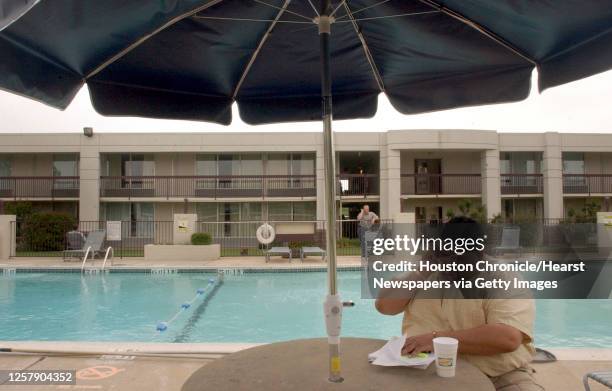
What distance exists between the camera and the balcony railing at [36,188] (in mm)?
21078

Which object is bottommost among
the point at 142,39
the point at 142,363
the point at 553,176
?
the point at 142,363

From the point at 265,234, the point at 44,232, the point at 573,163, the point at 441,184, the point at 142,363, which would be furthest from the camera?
the point at 573,163

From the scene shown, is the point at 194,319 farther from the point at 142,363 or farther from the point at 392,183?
the point at 392,183

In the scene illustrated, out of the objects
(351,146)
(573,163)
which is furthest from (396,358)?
(573,163)

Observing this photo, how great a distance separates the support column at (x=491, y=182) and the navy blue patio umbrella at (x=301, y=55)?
19.3m

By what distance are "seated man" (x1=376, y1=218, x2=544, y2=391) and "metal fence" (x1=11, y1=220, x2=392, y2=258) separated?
1209cm

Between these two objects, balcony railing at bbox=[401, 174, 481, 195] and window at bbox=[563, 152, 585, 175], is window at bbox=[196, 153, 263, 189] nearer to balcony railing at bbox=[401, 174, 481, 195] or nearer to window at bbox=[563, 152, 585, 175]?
balcony railing at bbox=[401, 174, 481, 195]

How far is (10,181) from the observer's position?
21.5 m

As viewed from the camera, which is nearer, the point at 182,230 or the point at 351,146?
the point at 182,230

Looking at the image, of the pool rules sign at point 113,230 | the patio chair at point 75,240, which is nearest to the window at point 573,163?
the pool rules sign at point 113,230

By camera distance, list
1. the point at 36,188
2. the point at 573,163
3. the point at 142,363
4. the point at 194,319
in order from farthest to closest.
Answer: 1. the point at 573,163
2. the point at 36,188
3. the point at 194,319
4. the point at 142,363

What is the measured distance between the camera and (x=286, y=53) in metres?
2.92

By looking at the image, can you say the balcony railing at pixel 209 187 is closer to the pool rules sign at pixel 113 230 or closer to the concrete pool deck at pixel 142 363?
the pool rules sign at pixel 113 230

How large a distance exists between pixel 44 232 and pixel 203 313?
1219 cm
